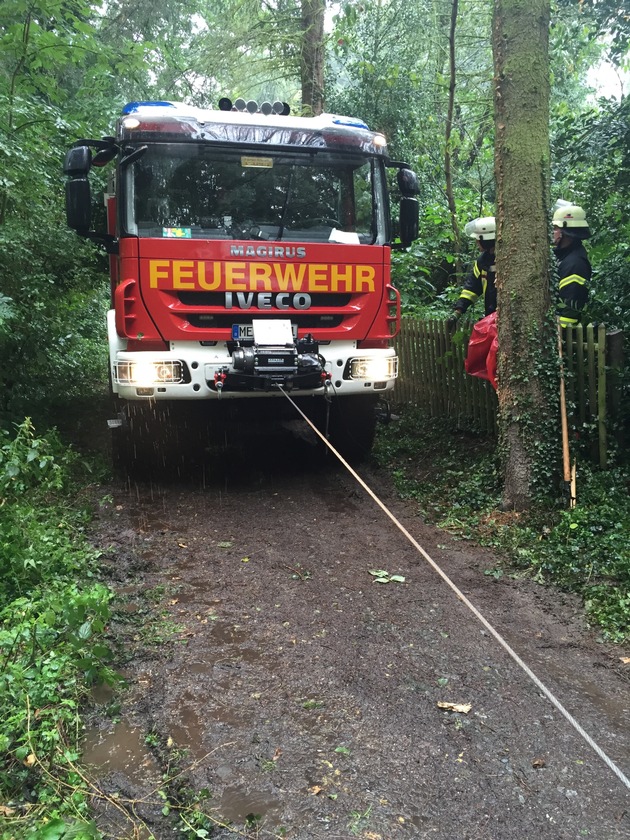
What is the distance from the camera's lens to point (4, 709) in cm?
268

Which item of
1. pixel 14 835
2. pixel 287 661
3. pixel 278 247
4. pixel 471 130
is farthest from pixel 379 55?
pixel 14 835

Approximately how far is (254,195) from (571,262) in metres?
2.79

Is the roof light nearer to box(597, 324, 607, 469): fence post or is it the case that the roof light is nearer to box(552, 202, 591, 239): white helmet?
box(552, 202, 591, 239): white helmet

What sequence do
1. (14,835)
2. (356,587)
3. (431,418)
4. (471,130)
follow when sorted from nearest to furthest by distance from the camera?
(14,835) → (356,587) → (431,418) → (471,130)

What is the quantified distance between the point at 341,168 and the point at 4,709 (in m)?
5.18

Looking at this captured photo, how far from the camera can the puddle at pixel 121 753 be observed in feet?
8.34

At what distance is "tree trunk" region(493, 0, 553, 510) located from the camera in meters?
5.09

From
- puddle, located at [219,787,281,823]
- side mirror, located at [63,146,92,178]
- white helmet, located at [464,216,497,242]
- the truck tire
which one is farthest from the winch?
puddle, located at [219,787,281,823]

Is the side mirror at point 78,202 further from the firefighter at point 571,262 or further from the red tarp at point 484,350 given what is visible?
the firefighter at point 571,262

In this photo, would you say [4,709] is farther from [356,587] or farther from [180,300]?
[180,300]

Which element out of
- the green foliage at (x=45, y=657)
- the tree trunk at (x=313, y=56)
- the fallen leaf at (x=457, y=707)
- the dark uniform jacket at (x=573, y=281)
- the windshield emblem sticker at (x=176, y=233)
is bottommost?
the fallen leaf at (x=457, y=707)

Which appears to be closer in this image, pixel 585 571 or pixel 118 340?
pixel 585 571

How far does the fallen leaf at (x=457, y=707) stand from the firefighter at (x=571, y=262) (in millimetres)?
3630

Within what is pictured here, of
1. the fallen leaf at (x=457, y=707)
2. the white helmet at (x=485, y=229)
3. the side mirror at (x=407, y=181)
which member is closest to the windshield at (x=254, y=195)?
the side mirror at (x=407, y=181)
